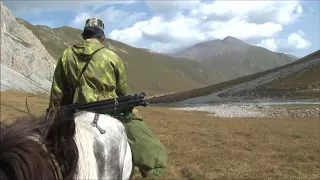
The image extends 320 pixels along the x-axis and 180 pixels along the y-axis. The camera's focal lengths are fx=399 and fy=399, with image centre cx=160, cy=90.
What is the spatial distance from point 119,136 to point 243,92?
110m

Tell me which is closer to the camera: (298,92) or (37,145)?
(37,145)

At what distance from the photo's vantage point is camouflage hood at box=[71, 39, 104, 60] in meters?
4.65

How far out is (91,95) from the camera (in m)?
4.58

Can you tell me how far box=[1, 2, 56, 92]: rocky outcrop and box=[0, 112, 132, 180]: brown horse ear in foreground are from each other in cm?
7945

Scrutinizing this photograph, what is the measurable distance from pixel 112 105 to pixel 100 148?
100cm

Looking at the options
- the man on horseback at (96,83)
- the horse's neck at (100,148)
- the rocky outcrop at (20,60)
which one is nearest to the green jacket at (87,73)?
the man on horseback at (96,83)

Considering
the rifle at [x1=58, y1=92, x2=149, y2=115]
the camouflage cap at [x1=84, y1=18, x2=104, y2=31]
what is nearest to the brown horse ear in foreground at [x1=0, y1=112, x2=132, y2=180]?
the rifle at [x1=58, y1=92, x2=149, y2=115]

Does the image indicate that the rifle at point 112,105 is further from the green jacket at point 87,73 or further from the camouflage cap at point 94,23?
the camouflage cap at point 94,23

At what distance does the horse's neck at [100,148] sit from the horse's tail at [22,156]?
0.43 meters

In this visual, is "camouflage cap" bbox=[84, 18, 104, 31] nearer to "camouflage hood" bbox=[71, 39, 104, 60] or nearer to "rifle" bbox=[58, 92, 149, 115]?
"camouflage hood" bbox=[71, 39, 104, 60]

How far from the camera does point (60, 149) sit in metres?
2.74

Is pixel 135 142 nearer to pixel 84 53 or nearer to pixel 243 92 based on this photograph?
pixel 84 53

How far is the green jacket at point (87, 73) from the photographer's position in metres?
4.61

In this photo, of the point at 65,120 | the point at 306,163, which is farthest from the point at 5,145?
the point at 306,163
